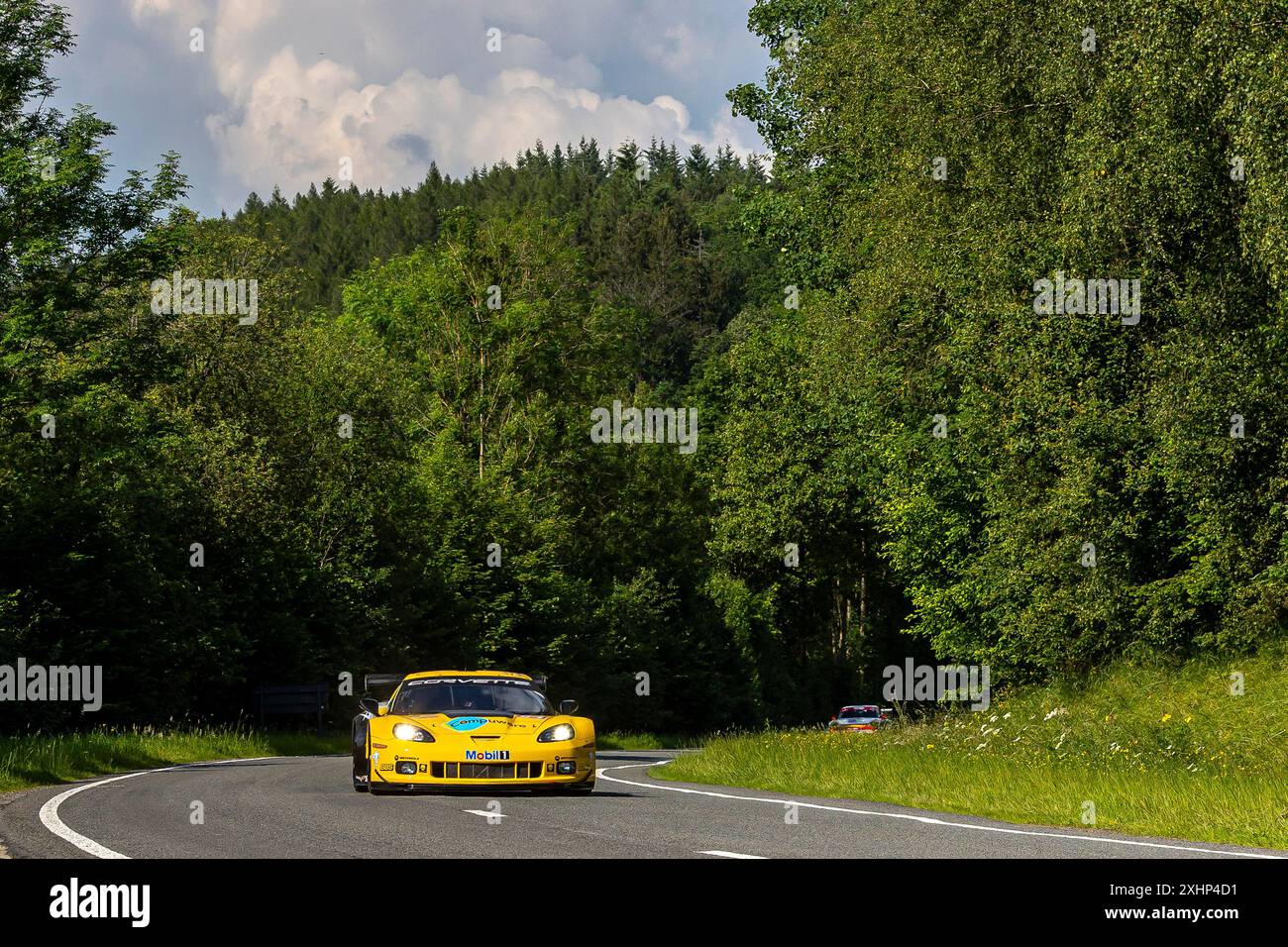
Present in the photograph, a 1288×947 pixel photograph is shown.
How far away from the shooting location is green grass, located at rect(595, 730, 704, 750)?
53812mm

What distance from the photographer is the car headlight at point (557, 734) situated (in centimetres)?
1698

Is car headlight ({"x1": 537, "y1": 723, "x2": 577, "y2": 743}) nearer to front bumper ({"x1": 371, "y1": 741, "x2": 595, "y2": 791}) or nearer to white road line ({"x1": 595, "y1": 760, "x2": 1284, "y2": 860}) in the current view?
front bumper ({"x1": 371, "y1": 741, "x2": 595, "y2": 791})

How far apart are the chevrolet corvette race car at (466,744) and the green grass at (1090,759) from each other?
171 inches

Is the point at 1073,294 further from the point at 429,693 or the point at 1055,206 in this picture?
the point at 429,693

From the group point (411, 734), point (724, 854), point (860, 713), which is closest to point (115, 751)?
point (411, 734)

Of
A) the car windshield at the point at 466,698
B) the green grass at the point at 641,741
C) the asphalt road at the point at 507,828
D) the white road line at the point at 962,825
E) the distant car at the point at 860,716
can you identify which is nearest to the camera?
the asphalt road at the point at 507,828

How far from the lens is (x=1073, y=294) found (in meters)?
25.8

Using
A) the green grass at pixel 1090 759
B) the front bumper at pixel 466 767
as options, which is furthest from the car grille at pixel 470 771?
the green grass at pixel 1090 759

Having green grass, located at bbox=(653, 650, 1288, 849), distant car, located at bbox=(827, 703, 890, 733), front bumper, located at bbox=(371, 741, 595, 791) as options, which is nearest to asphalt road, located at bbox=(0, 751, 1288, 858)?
front bumper, located at bbox=(371, 741, 595, 791)

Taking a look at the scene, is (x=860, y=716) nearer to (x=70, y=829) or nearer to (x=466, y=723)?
(x=466, y=723)

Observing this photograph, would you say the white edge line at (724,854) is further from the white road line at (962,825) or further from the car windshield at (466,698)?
the car windshield at (466,698)

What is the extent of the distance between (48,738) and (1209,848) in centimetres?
2119
